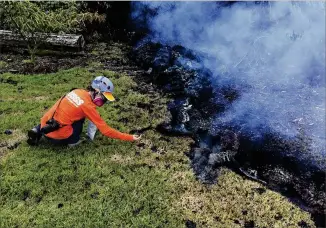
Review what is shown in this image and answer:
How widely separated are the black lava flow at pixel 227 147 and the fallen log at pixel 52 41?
259 cm

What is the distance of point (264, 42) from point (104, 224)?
6.30 m

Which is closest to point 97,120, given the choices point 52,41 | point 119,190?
point 119,190

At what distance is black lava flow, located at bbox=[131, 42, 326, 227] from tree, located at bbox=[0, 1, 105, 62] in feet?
9.71

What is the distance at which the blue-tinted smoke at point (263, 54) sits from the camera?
6450 millimetres

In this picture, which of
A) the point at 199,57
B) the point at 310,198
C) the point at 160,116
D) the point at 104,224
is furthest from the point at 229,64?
the point at 104,224

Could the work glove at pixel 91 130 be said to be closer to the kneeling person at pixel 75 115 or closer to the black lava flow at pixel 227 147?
the kneeling person at pixel 75 115

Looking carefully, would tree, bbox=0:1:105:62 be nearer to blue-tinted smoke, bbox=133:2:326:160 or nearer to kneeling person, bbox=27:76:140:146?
blue-tinted smoke, bbox=133:2:326:160

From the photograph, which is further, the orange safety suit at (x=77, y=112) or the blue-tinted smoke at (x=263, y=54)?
the blue-tinted smoke at (x=263, y=54)

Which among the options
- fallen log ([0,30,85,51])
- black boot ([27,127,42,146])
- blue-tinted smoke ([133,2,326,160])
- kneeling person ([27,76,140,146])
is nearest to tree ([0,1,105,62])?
fallen log ([0,30,85,51])

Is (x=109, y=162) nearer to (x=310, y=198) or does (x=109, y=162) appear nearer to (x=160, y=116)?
(x=160, y=116)

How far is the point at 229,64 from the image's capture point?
838 cm

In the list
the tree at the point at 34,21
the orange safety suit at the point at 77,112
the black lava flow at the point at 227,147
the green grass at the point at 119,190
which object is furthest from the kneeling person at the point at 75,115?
the tree at the point at 34,21

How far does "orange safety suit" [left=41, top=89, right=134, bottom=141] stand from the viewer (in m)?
5.13

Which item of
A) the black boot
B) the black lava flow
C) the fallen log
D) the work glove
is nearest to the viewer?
the black lava flow
